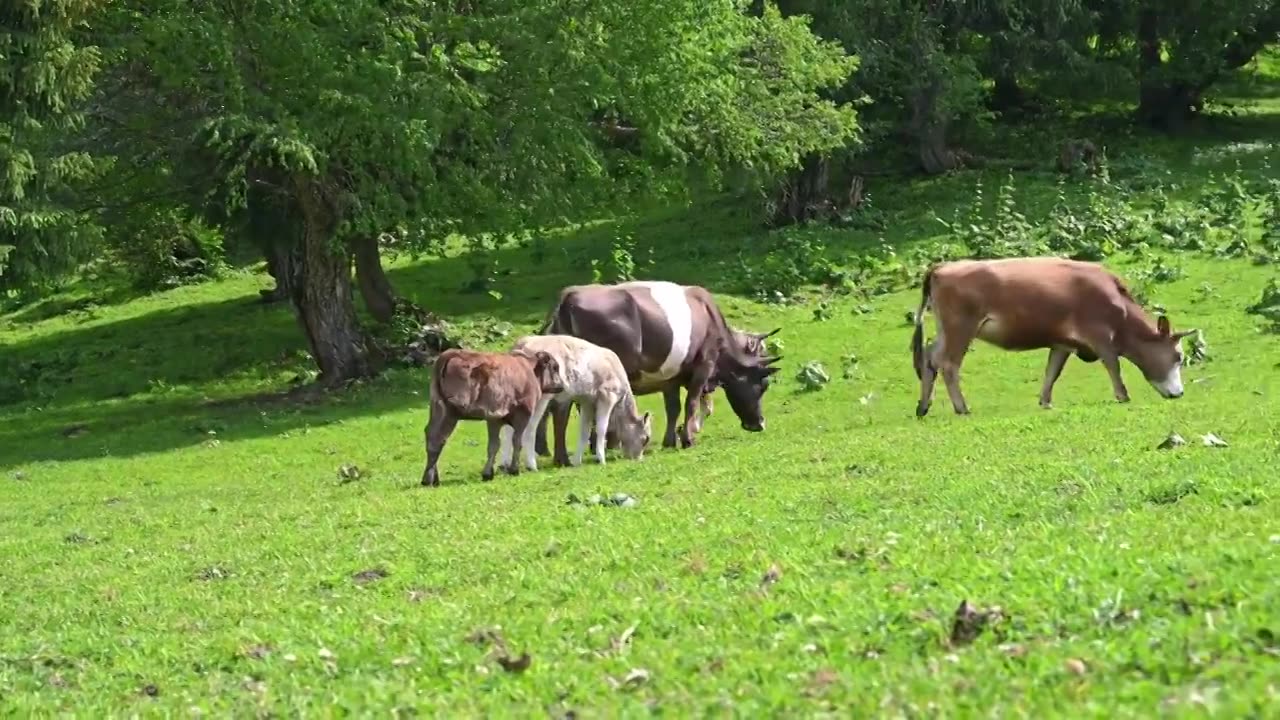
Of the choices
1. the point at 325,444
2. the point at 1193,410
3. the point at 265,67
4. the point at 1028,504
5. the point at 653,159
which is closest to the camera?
the point at 1028,504

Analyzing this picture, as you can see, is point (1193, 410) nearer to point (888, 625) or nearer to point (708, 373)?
point (708, 373)

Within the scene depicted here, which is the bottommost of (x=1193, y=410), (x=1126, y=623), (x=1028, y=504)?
(x=1193, y=410)

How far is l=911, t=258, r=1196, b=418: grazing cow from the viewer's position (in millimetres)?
20281

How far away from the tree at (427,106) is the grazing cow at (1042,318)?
329 inches

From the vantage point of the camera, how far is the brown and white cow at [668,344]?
20.4 meters

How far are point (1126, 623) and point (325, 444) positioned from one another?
18.4 m

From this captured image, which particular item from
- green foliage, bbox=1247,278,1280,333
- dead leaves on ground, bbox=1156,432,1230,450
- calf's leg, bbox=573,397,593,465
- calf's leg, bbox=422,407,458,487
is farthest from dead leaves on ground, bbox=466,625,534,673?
green foliage, bbox=1247,278,1280,333

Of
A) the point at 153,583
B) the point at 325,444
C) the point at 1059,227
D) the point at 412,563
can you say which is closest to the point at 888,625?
the point at 412,563

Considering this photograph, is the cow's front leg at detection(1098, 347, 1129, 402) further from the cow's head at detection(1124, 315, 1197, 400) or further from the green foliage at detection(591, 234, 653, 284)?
the green foliage at detection(591, 234, 653, 284)

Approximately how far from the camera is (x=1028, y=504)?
10.9m

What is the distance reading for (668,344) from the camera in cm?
2116

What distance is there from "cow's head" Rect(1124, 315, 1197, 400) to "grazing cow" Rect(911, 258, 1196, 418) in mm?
13

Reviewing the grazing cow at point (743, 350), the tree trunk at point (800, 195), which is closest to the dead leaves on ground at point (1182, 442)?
the grazing cow at point (743, 350)

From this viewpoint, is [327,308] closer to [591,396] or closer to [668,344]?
Answer: [668,344]
